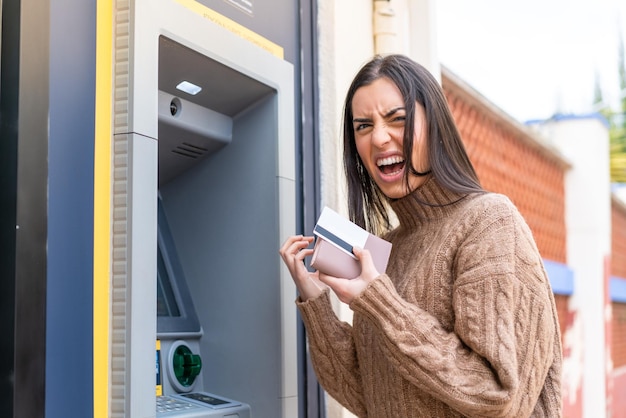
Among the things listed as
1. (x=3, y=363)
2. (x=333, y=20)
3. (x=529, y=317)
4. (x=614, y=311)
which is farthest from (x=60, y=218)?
(x=614, y=311)

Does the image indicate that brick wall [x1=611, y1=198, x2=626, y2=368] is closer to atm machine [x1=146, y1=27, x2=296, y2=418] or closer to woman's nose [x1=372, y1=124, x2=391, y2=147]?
atm machine [x1=146, y1=27, x2=296, y2=418]

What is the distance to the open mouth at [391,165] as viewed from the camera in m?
1.81

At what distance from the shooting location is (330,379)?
1.96 metres

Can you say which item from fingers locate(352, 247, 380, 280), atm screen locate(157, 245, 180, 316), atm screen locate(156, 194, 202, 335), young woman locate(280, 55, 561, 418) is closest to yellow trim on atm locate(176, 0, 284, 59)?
young woman locate(280, 55, 561, 418)

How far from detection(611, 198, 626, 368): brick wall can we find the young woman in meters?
8.46

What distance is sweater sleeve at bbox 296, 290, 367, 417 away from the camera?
1.94 metres

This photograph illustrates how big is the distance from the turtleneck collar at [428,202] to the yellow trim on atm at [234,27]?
625 millimetres

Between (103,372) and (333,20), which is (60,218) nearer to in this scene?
(103,372)

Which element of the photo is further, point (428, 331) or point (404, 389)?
point (404, 389)

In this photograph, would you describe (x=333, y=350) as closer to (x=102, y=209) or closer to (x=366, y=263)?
(x=366, y=263)

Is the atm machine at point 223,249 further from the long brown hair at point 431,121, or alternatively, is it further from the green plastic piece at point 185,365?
the long brown hair at point 431,121

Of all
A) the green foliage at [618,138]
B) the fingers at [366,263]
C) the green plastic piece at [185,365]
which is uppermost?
the green foliage at [618,138]

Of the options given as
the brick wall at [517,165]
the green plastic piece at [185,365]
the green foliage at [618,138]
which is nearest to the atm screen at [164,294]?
the green plastic piece at [185,365]

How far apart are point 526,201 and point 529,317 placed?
488 centimetres
